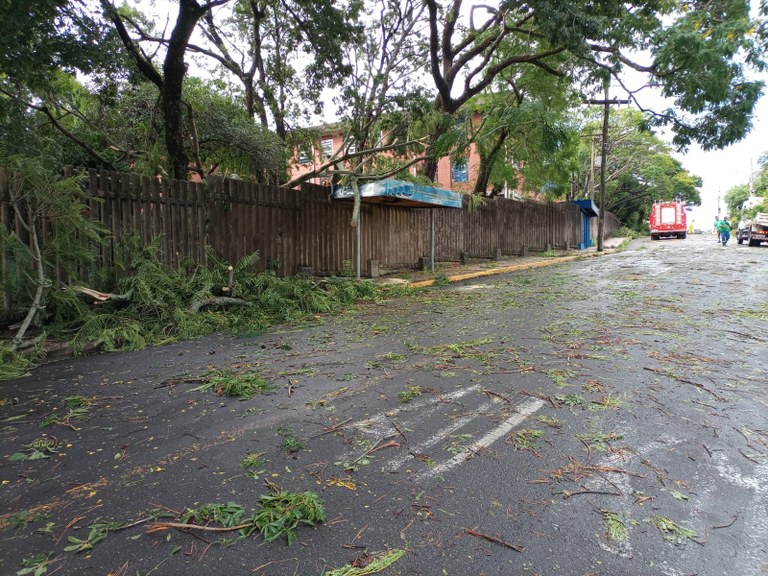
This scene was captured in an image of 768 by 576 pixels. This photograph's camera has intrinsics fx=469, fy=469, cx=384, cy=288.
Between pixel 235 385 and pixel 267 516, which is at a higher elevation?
pixel 235 385

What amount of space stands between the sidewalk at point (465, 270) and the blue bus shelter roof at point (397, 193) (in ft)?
7.32

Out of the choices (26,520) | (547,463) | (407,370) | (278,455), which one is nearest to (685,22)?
(407,370)

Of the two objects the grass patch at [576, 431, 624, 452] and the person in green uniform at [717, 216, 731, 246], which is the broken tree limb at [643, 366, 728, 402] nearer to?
the grass patch at [576, 431, 624, 452]

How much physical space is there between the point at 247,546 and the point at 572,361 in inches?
160

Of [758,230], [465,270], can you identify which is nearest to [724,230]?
[758,230]

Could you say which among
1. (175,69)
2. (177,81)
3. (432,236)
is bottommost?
(432,236)

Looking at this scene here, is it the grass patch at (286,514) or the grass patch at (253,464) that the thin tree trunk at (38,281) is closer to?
the grass patch at (253,464)

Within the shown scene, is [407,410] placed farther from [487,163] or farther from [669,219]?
[669,219]

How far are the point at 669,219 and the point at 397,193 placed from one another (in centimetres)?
3645

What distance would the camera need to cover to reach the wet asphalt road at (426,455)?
2.20 meters

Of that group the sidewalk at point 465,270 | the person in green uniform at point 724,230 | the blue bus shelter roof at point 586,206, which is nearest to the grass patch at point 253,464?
the sidewalk at point 465,270

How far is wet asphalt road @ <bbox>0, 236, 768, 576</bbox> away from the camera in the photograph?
220 centimetres

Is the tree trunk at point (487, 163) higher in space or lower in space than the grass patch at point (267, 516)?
higher

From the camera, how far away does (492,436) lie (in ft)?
11.0
